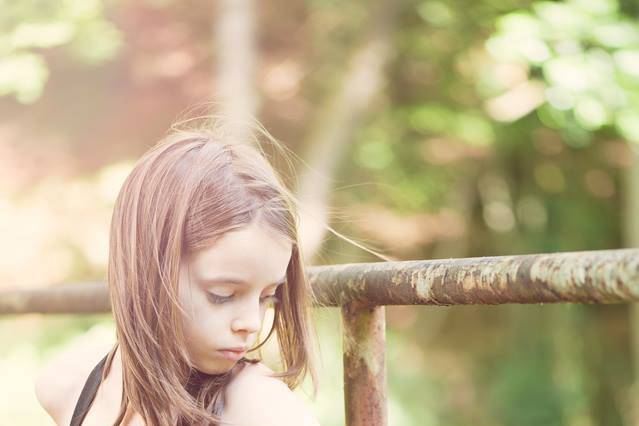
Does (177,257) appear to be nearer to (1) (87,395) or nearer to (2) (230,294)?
(2) (230,294)

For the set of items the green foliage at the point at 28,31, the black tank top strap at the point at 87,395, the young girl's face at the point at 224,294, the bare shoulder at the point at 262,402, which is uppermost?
the green foliage at the point at 28,31

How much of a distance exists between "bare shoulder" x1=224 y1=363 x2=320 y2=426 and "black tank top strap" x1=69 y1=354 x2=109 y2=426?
31cm

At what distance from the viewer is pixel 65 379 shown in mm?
1335

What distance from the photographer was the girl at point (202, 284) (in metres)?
1.02

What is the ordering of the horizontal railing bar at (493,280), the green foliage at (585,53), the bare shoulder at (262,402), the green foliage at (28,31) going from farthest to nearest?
the green foliage at (585,53) → the green foliage at (28,31) → the bare shoulder at (262,402) → the horizontal railing bar at (493,280)

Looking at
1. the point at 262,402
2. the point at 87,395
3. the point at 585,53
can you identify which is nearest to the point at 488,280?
the point at 262,402

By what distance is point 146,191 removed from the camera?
3.60 ft

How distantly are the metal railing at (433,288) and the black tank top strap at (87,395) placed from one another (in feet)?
1.08

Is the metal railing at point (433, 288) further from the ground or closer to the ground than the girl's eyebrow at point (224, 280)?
closer to the ground

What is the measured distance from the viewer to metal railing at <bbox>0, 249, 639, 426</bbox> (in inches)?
29.1

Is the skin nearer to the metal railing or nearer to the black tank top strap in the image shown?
the metal railing

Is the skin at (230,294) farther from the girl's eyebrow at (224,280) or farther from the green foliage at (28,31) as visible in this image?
the green foliage at (28,31)

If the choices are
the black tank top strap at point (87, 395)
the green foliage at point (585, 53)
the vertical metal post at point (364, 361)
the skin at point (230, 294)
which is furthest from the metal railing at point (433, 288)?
the green foliage at point (585, 53)

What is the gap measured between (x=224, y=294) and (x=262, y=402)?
136mm
